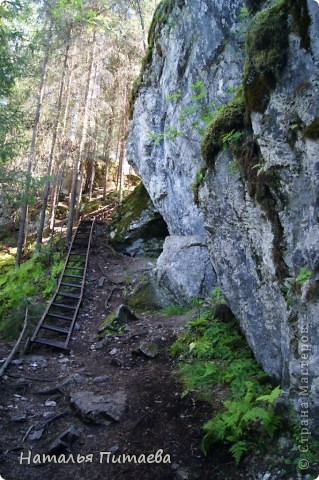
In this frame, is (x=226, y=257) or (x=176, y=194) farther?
(x=176, y=194)

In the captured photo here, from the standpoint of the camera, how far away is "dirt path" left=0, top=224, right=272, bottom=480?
4.41m

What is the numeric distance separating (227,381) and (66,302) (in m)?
6.96

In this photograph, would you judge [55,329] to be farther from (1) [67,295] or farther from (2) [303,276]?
(2) [303,276]

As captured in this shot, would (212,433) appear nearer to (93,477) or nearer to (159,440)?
(159,440)

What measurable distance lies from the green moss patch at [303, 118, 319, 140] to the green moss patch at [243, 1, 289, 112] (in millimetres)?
781

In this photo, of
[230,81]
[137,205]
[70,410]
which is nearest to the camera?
[70,410]

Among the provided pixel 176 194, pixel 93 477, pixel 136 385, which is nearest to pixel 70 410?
pixel 136 385

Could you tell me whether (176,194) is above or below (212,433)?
above

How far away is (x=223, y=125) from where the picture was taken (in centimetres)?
541

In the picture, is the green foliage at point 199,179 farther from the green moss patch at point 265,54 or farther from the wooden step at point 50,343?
the wooden step at point 50,343

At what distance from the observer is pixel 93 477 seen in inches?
173

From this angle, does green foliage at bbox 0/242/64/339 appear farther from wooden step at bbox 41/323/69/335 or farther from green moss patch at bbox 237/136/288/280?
green moss patch at bbox 237/136/288/280

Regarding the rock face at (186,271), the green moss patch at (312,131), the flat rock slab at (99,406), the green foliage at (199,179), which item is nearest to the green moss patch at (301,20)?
the green moss patch at (312,131)

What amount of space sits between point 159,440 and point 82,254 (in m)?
10.4
